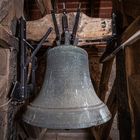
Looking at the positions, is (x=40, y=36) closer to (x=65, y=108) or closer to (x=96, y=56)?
(x=65, y=108)

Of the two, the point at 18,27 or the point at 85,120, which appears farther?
the point at 18,27

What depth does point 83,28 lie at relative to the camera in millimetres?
1530

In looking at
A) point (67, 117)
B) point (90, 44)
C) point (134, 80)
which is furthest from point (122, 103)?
point (67, 117)

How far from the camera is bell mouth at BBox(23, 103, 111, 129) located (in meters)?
1.06

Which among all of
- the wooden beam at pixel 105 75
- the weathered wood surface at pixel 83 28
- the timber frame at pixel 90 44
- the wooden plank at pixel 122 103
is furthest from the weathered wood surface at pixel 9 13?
the wooden beam at pixel 105 75

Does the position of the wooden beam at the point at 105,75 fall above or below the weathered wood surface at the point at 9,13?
below

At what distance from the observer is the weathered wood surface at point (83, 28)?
1524 millimetres

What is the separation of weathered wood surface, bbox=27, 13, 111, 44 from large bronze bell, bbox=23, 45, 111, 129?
27 centimetres

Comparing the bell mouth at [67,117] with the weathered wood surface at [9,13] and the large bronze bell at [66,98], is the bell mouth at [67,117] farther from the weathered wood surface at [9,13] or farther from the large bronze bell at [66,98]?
the weathered wood surface at [9,13]

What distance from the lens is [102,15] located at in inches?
142

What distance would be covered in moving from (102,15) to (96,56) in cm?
78

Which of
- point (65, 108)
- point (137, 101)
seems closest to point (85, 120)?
point (65, 108)

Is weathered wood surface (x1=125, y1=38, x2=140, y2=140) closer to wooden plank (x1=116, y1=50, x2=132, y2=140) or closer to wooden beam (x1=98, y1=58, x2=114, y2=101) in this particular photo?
wooden plank (x1=116, y1=50, x2=132, y2=140)

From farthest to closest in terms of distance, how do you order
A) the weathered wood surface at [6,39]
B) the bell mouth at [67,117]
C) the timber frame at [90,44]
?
the timber frame at [90,44] → the weathered wood surface at [6,39] → the bell mouth at [67,117]
